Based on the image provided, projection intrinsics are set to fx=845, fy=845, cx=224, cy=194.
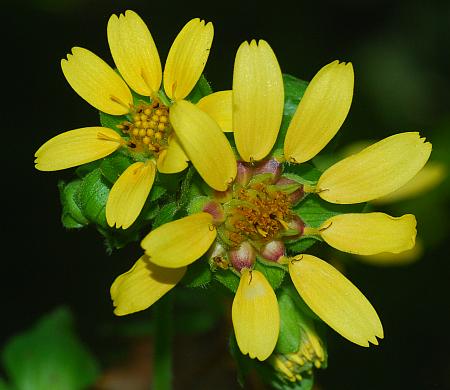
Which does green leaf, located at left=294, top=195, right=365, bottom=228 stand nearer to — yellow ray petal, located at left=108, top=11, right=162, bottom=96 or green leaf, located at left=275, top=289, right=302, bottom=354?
green leaf, located at left=275, top=289, right=302, bottom=354

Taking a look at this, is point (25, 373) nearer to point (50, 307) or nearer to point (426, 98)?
point (50, 307)

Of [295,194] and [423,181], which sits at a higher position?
[295,194]

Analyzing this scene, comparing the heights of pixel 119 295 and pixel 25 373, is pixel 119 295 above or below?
above

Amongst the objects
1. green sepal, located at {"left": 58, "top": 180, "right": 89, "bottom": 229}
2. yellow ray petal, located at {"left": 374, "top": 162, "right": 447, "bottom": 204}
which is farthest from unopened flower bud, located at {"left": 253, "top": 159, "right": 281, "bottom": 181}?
yellow ray petal, located at {"left": 374, "top": 162, "right": 447, "bottom": 204}

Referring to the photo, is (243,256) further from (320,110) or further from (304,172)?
(320,110)

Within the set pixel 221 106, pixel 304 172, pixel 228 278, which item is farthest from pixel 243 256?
pixel 221 106

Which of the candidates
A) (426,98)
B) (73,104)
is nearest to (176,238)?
(73,104)
